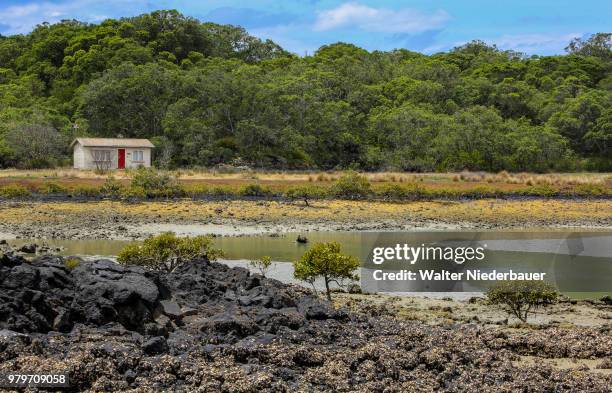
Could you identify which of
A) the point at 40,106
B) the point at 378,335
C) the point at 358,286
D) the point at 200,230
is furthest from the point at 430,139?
the point at 378,335

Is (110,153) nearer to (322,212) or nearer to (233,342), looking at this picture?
(322,212)

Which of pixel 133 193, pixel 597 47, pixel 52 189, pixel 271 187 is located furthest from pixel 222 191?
pixel 597 47

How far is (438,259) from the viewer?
84.0 feet

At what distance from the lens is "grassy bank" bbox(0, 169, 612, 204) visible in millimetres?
41219

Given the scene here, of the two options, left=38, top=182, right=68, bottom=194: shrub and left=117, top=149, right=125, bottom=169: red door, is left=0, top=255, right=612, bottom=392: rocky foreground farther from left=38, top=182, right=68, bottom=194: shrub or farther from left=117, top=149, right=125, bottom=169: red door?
left=117, top=149, right=125, bottom=169: red door

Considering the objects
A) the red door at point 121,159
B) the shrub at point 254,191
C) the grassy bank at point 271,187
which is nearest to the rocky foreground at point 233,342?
the grassy bank at point 271,187

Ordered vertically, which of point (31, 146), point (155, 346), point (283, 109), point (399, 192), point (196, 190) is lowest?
point (155, 346)

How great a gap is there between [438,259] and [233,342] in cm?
1490

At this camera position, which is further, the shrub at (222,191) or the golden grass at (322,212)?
the shrub at (222,191)

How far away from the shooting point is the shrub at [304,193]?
139ft

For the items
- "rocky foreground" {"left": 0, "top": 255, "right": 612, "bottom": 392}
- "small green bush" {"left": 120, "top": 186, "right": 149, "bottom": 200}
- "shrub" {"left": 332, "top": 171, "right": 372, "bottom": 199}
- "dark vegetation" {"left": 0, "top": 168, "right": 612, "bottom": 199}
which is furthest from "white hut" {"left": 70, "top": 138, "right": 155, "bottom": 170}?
"rocky foreground" {"left": 0, "top": 255, "right": 612, "bottom": 392}

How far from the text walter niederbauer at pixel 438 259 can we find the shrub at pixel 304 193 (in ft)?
47.9

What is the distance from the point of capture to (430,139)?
7031 cm

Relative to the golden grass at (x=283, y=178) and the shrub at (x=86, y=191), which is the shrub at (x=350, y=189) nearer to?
the golden grass at (x=283, y=178)
